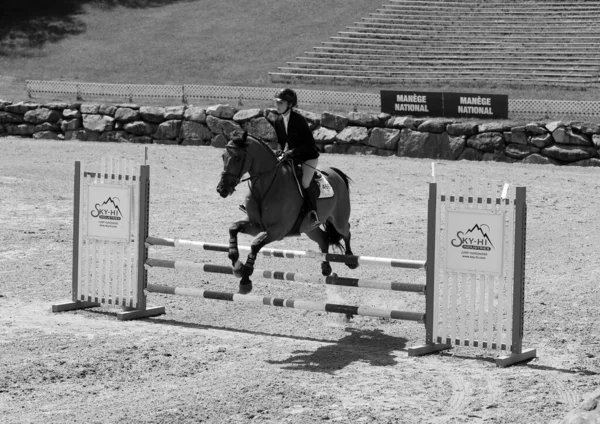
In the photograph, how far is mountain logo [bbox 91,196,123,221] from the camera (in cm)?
1067

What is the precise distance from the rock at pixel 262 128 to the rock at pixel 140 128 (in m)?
3.10

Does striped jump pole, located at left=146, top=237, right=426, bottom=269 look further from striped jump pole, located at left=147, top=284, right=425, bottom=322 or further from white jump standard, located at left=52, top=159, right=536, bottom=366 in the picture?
striped jump pole, located at left=147, top=284, right=425, bottom=322

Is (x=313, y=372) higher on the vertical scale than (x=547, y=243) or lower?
lower

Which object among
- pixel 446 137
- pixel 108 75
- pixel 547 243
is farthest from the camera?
pixel 108 75

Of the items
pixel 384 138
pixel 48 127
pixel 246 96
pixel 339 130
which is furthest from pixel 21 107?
pixel 384 138

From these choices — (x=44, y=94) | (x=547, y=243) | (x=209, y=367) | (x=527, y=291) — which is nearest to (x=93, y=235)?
(x=209, y=367)

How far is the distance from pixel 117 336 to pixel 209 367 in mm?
1544

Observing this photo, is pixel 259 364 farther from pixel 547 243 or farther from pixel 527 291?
pixel 547 243

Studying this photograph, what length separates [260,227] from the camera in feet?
33.4

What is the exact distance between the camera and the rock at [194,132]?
26.3 meters

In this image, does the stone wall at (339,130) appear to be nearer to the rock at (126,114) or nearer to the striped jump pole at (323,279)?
the rock at (126,114)

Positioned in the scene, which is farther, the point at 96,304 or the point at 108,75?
the point at 108,75

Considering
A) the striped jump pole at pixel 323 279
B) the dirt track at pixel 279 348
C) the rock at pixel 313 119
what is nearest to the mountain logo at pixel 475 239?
the striped jump pole at pixel 323 279

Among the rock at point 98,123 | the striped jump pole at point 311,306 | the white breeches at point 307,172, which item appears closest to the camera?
the striped jump pole at point 311,306
